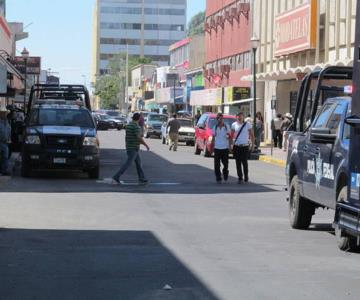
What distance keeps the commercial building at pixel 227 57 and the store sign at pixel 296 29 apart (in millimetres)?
5347

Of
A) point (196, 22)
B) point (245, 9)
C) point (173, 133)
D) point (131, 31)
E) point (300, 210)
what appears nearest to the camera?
point (300, 210)

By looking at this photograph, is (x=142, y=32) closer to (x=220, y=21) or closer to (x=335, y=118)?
(x=220, y=21)

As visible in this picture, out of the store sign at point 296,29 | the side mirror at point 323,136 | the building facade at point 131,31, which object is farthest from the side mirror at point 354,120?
the building facade at point 131,31

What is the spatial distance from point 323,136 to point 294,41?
103ft

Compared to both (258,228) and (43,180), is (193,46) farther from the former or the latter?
(258,228)

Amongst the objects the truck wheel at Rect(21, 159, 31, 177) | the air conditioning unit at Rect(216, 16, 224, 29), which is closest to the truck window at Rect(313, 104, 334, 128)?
the truck wheel at Rect(21, 159, 31, 177)

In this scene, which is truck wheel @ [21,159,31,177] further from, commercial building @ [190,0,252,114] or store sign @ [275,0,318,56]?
commercial building @ [190,0,252,114]

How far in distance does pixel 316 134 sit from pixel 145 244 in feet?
8.81

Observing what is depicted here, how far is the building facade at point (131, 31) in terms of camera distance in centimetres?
19212

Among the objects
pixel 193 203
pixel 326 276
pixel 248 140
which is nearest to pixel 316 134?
pixel 326 276

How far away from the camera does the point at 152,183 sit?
20.7 metres

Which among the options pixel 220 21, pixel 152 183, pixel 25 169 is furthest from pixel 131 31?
pixel 152 183

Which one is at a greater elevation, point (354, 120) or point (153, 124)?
point (354, 120)

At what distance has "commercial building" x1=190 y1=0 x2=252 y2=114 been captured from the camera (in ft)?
174
